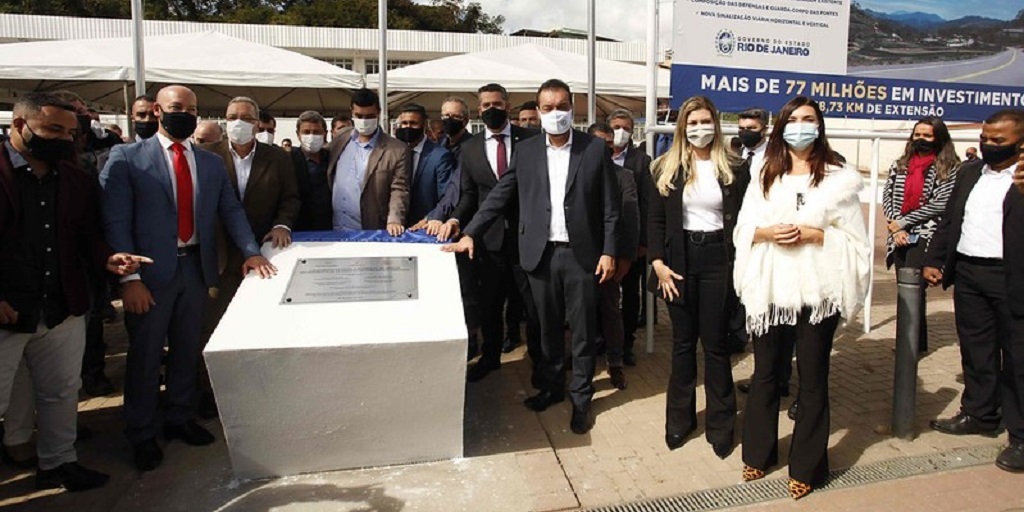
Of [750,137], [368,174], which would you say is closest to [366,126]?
[368,174]

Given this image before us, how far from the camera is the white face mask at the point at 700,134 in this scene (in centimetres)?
361

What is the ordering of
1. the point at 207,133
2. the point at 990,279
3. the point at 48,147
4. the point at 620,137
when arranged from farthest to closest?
the point at 620,137, the point at 207,133, the point at 990,279, the point at 48,147

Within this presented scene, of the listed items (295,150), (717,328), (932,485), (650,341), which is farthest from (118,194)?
(932,485)

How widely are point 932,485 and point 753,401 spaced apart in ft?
3.23

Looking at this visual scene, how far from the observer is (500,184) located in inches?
166

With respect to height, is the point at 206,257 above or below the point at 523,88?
below

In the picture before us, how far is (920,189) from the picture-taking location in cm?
509

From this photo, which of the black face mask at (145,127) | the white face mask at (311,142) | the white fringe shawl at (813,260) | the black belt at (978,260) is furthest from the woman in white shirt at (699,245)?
the black face mask at (145,127)

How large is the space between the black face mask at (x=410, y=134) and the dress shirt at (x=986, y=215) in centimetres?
365

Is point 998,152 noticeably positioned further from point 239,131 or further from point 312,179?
point 239,131

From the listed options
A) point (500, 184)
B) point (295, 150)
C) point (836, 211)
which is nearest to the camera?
point (836, 211)

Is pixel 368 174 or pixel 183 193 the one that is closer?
pixel 183 193

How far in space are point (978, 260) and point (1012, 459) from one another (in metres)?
1.13

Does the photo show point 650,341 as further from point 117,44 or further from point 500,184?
point 117,44
